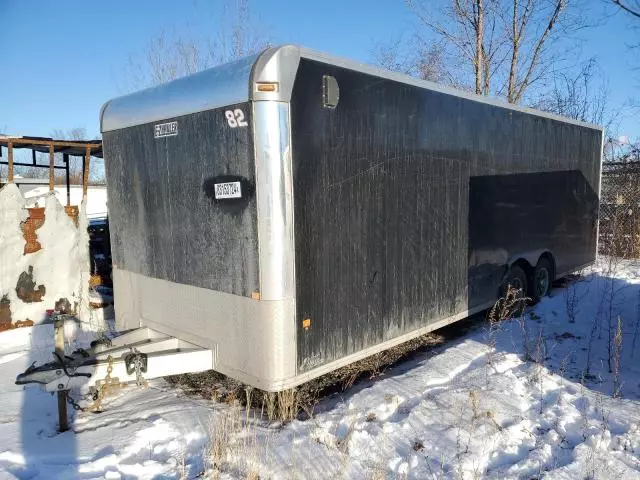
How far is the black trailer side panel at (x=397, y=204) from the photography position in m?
3.51

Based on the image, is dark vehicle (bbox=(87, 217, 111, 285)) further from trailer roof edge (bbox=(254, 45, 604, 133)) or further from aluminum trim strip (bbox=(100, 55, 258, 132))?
trailer roof edge (bbox=(254, 45, 604, 133))

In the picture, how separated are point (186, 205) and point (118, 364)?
1336 millimetres

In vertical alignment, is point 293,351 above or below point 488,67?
below

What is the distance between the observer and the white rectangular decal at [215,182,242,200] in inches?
134

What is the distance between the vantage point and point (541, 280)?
716 centimetres

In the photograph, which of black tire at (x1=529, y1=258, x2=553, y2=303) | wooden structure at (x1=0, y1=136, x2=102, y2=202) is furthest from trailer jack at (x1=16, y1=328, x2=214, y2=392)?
black tire at (x1=529, y1=258, x2=553, y2=303)

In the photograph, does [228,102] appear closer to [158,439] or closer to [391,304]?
[391,304]

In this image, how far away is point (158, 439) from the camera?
3377 mm

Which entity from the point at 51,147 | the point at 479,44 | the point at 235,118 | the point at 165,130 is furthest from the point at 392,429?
the point at 479,44

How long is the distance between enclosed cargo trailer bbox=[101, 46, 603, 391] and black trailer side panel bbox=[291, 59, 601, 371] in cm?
2

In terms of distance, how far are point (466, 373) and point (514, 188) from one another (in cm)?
269

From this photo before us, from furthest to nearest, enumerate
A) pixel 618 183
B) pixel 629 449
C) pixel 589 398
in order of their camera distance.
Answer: pixel 618 183 < pixel 589 398 < pixel 629 449

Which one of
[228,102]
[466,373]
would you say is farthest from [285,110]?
[466,373]

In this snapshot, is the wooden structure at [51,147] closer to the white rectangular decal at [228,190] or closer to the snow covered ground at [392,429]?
the snow covered ground at [392,429]
